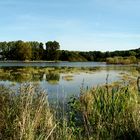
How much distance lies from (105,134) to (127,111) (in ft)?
4.25

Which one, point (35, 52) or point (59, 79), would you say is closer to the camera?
point (59, 79)

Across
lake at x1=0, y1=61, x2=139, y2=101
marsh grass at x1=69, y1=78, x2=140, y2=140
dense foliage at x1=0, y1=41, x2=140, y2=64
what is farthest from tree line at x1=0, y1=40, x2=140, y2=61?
marsh grass at x1=69, y1=78, x2=140, y2=140

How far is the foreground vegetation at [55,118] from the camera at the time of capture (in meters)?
5.55

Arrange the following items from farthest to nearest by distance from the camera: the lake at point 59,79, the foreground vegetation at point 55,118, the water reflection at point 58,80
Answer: the water reflection at point 58,80 < the lake at point 59,79 < the foreground vegetation at point 55,118

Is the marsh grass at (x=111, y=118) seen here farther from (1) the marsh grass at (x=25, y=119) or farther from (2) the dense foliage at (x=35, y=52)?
(2) the dense foliage at (x=35, y=52)

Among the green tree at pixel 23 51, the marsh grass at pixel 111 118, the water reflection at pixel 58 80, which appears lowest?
the water reflection at pixel 58 80

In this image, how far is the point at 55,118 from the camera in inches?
287

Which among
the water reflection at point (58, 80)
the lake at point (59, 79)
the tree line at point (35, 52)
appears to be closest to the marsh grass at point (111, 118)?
the lake at point (59, 79)

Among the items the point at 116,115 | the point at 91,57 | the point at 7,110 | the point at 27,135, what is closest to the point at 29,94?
the point at 27,135

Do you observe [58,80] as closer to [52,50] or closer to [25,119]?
[25,119]

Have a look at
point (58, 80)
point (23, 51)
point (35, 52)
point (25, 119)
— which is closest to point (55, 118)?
point (25, 119)

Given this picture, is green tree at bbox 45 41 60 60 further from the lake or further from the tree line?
the lake

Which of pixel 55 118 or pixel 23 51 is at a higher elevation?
pixel 23 51

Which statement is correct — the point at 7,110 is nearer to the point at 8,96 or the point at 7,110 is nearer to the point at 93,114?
the point at 8,96
